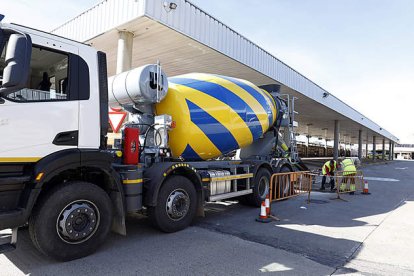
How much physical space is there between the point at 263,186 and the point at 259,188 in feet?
0.88

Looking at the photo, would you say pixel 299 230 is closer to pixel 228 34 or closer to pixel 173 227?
pixel 173 227

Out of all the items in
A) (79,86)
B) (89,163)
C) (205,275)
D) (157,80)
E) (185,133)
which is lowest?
(205,275)

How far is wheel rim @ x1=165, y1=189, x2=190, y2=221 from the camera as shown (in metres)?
5.19

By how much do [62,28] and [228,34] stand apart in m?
6.06

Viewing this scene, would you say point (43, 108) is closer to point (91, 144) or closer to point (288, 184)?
point (91, 144)

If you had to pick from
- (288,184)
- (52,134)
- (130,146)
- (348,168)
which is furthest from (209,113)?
(348,168)

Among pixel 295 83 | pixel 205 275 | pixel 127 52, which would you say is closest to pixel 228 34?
pixel 127 52

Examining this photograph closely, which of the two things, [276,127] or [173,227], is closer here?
[173,227]

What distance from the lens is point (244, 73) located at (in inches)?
535

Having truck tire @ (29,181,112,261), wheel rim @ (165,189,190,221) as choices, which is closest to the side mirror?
truck tire @ (29,181,112,261)

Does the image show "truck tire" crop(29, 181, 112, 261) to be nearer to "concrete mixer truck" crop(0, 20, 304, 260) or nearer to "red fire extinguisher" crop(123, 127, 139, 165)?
"concrete mixer truck" crop(0, 20, 304, 260)

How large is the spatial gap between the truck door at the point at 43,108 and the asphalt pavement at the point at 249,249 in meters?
1.47

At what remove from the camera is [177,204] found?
531 centimetres

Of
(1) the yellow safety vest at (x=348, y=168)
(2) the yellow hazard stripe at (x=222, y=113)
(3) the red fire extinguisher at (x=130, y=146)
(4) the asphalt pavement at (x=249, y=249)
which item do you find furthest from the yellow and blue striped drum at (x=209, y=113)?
(1) the yellow safety vest at (x=348, y=168)
